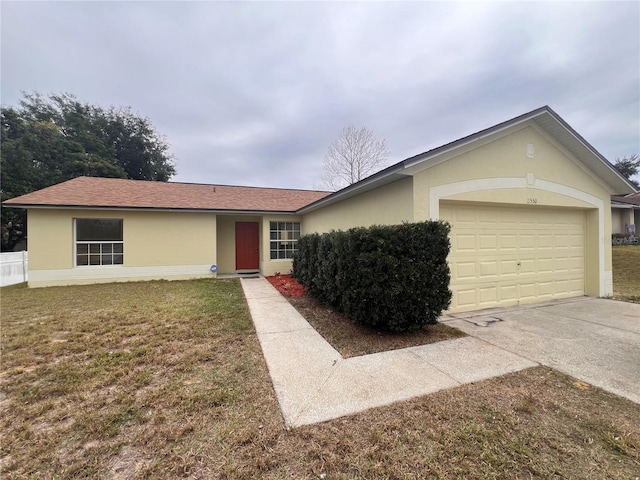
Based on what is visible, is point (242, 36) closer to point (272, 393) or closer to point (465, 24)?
point (465, 24)

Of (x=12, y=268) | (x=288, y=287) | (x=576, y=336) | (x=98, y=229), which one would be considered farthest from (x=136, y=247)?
(x=576, y=336)

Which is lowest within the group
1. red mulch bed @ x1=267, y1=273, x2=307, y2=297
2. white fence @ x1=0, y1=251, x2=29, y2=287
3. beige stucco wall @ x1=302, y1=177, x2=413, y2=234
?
red mulch bed @ x1=267, y1=273, x2=307, y2=297

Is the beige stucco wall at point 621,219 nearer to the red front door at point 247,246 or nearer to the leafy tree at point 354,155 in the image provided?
the leafy tree at point 354,155

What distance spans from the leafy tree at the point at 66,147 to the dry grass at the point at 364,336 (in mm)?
23141

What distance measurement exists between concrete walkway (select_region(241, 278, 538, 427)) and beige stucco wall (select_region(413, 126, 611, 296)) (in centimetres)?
261

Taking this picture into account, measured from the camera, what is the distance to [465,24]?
7.12m

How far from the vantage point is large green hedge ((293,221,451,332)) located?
4426mm

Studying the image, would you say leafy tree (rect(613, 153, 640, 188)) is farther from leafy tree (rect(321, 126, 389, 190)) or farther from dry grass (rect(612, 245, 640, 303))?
leafy tree (rect(321, 126, 389, 190))

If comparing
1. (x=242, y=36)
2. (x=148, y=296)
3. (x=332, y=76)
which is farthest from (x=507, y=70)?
(x=148, y=296)

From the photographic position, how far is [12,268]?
34.1ft

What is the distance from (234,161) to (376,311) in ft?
65.7

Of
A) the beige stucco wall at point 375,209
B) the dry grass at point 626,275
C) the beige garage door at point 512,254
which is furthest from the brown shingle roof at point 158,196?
the dry grass at point 626,275

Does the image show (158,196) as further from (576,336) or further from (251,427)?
(576,336)

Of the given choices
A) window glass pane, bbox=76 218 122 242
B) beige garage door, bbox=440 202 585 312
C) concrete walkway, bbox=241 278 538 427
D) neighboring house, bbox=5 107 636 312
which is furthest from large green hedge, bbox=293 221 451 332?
window glass pane, bbox=76 218 122 242
